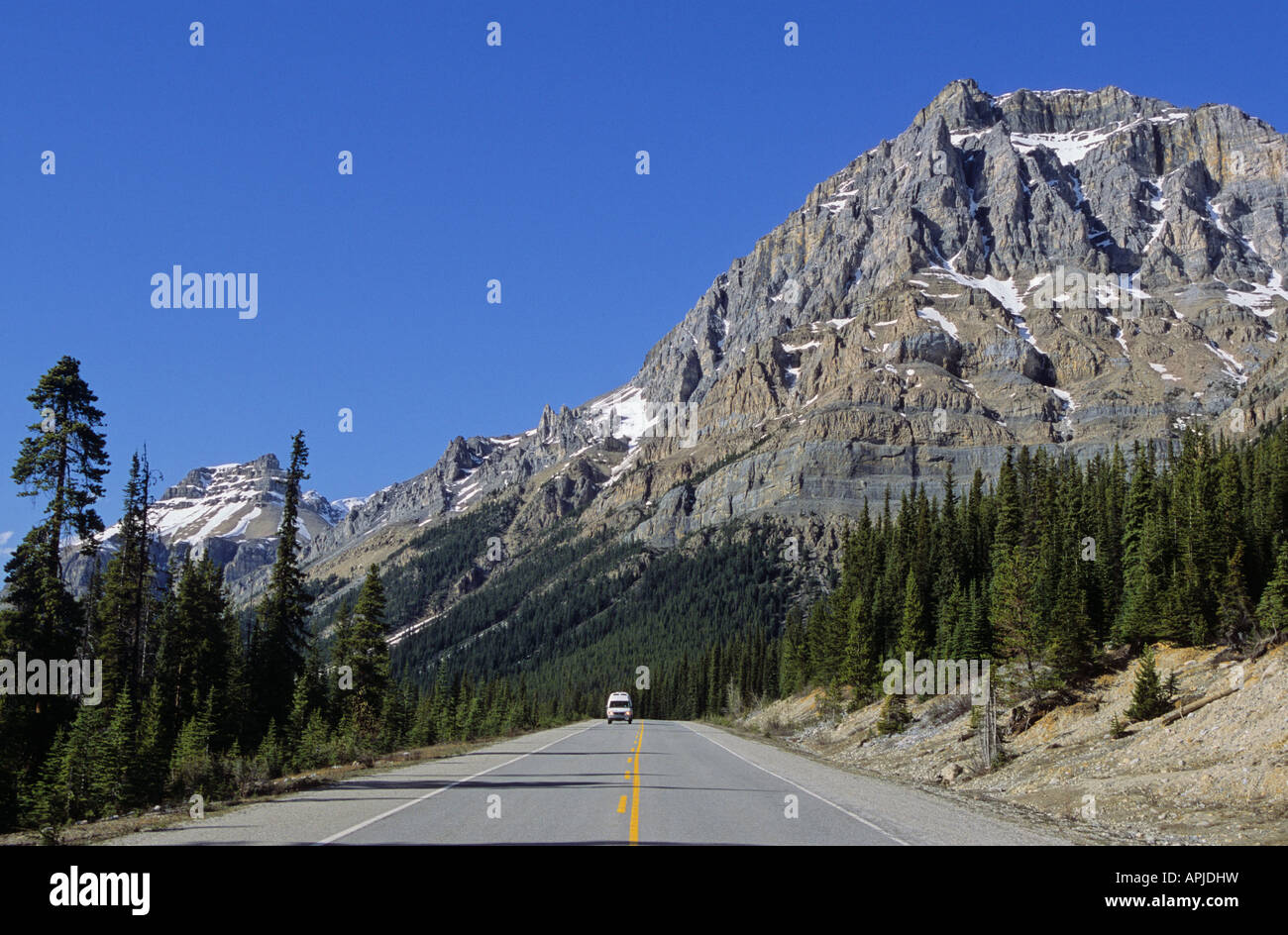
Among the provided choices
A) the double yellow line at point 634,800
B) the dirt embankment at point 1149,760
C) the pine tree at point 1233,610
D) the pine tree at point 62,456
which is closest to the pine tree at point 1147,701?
the dirt embankment at point 1149,760

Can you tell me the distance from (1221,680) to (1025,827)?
1461cm

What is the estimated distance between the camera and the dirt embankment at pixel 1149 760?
1580 centimetres

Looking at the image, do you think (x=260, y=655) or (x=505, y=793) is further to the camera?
(x=260, y=655)

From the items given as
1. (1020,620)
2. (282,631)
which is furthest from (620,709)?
(1020,620)

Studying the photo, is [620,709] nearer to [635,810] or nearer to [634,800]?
[634,800]

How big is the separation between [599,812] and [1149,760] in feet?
45.1

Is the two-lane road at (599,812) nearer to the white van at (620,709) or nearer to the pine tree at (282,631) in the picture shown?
the pine tree at (282,631)

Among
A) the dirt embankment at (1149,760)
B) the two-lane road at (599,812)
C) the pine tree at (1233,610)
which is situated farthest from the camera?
the pine tree at (1233,610)

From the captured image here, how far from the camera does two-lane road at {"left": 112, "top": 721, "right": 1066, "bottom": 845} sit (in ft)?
39.6

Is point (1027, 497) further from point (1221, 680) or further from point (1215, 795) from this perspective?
point (1215, 795)

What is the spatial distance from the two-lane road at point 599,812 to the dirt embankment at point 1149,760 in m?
2.84

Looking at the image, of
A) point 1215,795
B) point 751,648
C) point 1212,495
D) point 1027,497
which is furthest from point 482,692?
point 1215,795
